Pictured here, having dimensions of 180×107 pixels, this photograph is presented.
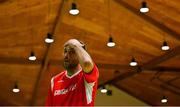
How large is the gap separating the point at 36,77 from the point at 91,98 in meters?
9.49

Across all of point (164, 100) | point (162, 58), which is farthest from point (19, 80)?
point (164, 100)

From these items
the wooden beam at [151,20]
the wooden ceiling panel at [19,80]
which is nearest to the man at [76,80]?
the wooden beam at [151,20]

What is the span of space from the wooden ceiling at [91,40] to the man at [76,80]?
5639mm

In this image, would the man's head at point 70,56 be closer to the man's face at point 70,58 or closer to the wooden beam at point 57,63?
the man's face at point 70,58

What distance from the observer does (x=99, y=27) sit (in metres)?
9.83

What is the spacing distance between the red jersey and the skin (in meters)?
0.04

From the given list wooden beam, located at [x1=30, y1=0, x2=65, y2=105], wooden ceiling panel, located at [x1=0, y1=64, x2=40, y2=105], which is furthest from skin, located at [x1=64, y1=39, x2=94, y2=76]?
wooden ceiling panel, located at [x1=0, y1=64, x2=40, y2=105]

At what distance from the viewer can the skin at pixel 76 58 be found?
234 cm

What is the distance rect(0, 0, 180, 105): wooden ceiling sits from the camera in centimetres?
868

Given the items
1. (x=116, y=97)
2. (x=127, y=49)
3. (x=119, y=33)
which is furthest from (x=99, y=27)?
(x=116, y=97)

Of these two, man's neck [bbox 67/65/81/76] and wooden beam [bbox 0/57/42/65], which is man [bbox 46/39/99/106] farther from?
wooden beam [bbox 0/57/42/65]

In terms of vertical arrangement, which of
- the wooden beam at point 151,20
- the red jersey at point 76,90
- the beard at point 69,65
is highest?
the wooden beam at point 151,20

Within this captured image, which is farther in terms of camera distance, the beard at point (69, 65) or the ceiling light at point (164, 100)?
the ceiling light at point (164, 100)

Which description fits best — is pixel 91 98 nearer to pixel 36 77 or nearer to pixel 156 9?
pixel 156 9
